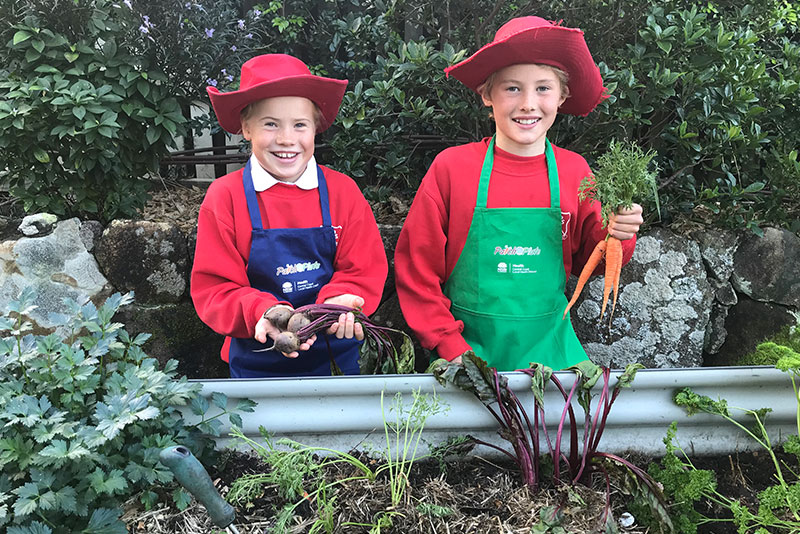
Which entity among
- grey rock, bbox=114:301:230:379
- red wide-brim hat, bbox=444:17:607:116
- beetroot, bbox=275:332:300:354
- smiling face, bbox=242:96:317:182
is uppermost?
red wide-brim hat, bbox=444:17:607:116

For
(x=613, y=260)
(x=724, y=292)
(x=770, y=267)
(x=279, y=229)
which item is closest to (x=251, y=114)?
(x=279, y=229)

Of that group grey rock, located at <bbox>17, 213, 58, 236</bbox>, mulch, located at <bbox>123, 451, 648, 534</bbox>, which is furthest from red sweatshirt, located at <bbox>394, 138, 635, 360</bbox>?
grey rock, located at <bbox>17, 213, 58, 236</bbox>

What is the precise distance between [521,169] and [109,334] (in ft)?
4.50

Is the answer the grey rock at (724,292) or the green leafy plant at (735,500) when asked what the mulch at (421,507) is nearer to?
the green leafy plant at (735,500)

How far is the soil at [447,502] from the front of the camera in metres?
1.24

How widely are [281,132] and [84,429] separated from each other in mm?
1116

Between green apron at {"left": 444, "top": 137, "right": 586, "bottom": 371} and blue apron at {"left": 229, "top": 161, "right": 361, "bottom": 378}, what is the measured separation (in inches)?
18.3

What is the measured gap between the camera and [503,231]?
2.05 m

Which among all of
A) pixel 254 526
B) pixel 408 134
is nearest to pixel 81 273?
pixel 408 134

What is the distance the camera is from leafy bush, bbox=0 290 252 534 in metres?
1.15

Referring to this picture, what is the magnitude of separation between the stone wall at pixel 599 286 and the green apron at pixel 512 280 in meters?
0.63

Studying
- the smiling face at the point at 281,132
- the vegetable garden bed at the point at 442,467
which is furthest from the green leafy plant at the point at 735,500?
the smiling face at the point at 281,132

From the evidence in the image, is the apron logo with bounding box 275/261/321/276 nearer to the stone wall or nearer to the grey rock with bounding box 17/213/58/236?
the stone wall

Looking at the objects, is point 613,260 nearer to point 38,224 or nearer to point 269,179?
point 269,179
